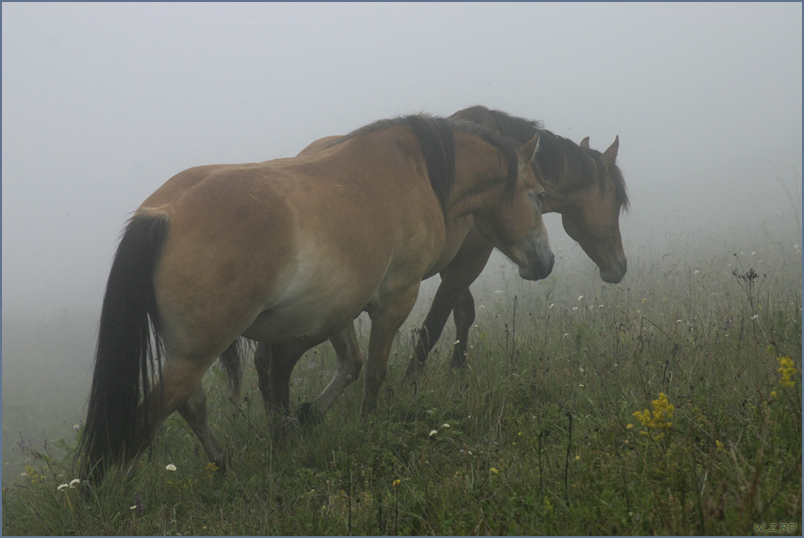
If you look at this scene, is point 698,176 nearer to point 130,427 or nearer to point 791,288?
point 791,288

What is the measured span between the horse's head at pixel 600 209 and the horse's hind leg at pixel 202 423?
A: 4043 mm

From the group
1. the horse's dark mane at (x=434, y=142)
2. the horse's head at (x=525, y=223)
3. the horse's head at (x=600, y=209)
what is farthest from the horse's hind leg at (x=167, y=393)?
the horse's head at (x=600, y=209)

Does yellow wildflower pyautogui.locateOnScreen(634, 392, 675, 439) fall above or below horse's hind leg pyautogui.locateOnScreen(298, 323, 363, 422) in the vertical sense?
above

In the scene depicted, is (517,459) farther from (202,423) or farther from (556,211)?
(556,211)

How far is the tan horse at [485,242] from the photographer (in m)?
4.47

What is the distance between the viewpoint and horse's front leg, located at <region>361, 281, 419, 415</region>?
4.07 metres

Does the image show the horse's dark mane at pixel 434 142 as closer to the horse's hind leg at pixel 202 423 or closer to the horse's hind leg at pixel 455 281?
the horse's hind leg at pixel 455 281

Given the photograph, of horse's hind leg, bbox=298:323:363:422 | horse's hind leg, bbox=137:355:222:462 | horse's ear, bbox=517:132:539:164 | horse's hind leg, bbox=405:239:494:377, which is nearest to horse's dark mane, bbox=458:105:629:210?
horse's ear, bbox=517:132:539:164

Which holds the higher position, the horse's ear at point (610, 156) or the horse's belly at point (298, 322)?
the horse's ear at point (610, 156)

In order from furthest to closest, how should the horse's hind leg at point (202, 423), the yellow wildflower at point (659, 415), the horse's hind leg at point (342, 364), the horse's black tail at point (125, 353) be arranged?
the horse's hind leg at point (342, 364), the horse's hind leg at point (202, 423), the horse's black tail at point (125, 353), the yellow wildflower at point (659, 415)

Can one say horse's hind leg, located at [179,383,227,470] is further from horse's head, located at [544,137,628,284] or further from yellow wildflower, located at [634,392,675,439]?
horse's head, located at [544,137,628,284]

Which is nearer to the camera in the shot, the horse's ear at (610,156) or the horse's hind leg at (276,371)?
the horse's hind leg at (276,371)

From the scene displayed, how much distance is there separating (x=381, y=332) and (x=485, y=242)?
5.99 feet

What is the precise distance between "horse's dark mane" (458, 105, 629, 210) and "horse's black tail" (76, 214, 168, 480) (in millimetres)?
3541
